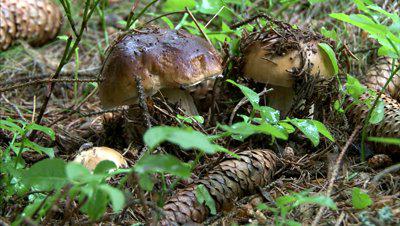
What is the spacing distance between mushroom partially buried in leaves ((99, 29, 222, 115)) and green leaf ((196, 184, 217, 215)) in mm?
614

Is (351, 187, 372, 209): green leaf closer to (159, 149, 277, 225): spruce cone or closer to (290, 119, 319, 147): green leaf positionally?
(290, 119, 319, 147): green leaf

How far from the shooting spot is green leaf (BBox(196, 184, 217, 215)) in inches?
71.6

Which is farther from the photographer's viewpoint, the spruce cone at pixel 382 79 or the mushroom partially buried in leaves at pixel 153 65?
the spruce cone at pixel 382 79

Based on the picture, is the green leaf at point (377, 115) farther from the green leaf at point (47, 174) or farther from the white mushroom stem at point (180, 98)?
the green leaf at point (47, 174)

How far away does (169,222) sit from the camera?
5.68 ft

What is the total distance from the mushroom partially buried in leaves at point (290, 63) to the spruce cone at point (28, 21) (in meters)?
2.01

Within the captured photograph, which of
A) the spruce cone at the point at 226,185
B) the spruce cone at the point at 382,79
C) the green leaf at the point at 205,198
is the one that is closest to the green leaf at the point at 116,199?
the spruce cone at the point at 226,185

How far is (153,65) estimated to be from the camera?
2252mm

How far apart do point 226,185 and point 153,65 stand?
27.8 inches

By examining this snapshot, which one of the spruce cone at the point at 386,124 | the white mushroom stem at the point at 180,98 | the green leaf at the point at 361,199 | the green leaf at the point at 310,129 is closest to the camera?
the green leaf at the point at 361,199

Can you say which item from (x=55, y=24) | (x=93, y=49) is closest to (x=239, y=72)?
(x=93, y=49)

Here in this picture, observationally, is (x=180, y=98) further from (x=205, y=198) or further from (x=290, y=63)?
(x=205, y=198)

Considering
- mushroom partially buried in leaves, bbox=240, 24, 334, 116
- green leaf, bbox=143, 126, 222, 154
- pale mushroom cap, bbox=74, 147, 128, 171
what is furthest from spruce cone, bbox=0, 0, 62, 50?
green leaf, bbox=143, 126, 222, 154

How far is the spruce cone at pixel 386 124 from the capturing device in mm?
2188
